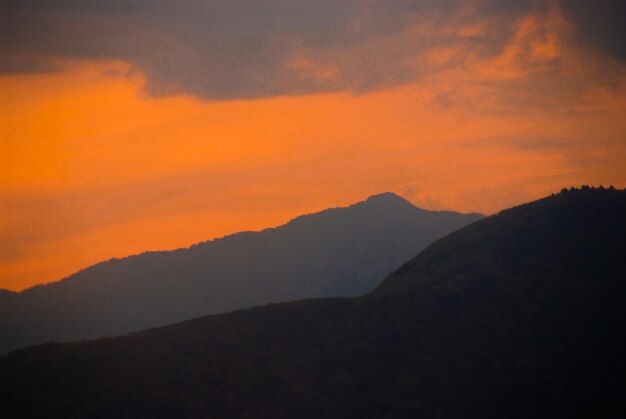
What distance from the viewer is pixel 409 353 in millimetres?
137000

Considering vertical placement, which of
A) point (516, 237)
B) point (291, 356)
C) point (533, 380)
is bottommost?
point (533, 380)

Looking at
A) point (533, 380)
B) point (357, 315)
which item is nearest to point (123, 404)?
point (357, 315)

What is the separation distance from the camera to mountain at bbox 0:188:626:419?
122750 millimetres

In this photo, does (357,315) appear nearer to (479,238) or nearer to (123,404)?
(479,238)

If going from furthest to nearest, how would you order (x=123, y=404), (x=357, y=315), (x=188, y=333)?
(x=357, y=315), (x=188, y=333), (x=123, y=404)

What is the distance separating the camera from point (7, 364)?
128 meters

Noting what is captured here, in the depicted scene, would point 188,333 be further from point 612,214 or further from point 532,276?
point 612,214

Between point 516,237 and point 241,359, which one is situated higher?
point 516,237

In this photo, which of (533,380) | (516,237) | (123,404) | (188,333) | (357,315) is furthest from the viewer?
(516,237)

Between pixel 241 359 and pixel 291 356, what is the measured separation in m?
7.67

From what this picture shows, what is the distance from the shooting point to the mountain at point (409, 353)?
122750 mm

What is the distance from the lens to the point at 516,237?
512 feet

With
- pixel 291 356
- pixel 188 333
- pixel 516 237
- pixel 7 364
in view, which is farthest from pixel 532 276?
pixel 7 364

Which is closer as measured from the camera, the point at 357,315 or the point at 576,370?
the point at 576,370
